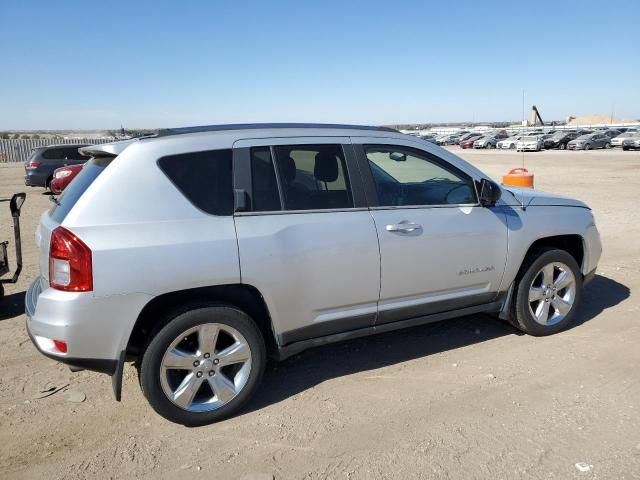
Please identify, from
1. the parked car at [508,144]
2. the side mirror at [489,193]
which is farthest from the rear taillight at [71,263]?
the parked car at [508,144]

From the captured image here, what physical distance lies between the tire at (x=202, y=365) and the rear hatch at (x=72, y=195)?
790 mm

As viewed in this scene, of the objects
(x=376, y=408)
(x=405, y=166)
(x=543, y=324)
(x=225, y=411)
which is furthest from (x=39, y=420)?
(x=543, y=324)

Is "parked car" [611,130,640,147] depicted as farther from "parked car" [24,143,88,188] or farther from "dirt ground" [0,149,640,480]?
"dirt ground" [0,149,640,480]

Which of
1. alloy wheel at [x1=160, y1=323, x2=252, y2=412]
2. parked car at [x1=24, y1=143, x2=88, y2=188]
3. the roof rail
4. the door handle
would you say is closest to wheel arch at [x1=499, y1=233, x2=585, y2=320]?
the door handle

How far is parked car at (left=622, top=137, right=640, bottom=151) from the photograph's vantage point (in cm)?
3859

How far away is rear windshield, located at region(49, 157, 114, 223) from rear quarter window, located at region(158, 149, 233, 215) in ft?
1.35

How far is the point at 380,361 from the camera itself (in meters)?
4.08

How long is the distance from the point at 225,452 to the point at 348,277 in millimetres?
1314

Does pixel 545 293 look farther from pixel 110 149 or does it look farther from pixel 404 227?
pixel 110 149

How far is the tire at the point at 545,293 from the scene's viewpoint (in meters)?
4.33

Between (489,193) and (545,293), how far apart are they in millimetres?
1130

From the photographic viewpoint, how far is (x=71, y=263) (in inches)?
112

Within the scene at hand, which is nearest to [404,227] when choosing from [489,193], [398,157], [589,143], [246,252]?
[398,157]

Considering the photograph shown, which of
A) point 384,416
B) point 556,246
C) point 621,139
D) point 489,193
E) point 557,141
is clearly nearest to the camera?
point 384,416
